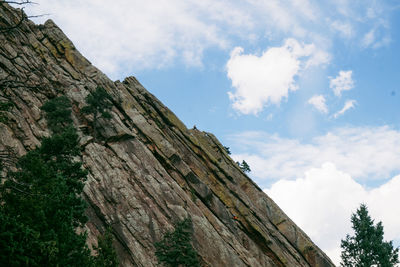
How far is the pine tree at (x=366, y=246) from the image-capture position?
36312mm

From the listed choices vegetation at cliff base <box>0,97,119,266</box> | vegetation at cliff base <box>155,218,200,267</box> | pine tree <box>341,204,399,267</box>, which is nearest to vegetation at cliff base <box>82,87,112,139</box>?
vegetation at cliff base <box>0,97,119,266</box>

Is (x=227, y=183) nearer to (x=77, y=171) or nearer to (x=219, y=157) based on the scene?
(x=219, y=157)

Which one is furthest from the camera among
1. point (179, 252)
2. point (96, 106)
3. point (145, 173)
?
point (96, 106)

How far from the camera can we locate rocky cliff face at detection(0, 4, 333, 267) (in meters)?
29.6

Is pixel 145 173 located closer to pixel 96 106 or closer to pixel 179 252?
pixel 179 252

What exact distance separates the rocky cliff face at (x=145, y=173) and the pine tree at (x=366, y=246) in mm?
3832

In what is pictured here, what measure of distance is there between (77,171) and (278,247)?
27.2m

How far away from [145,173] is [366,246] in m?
30.0

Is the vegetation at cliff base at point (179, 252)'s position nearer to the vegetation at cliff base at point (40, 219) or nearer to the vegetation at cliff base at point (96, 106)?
the vegetation at cliff base at point (40, 219)

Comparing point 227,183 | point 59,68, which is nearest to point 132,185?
point 227,183

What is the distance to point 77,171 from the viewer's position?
23.7 m

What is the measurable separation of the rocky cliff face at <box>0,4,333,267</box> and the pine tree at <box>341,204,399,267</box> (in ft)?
12.6

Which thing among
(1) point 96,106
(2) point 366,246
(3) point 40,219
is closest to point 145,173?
(1) point 96,106

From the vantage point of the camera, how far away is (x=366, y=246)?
37.6m
